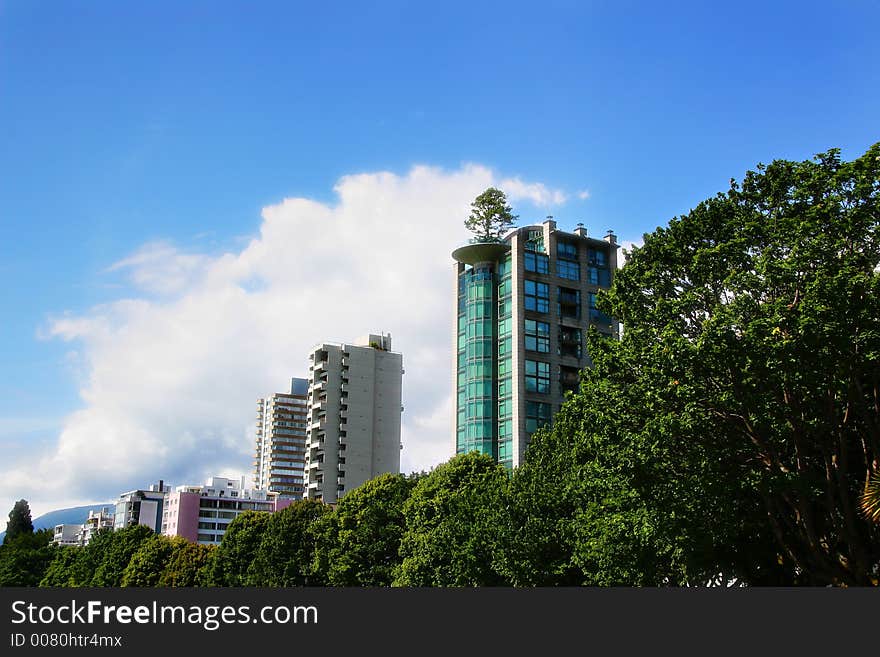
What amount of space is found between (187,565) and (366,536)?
103 feet

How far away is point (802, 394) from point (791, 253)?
4965 millimetres

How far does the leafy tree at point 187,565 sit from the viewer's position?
79.2 metres

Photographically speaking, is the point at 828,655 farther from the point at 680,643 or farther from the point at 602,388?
the point at 602,388

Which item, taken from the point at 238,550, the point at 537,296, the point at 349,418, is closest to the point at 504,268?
the point at 537,296

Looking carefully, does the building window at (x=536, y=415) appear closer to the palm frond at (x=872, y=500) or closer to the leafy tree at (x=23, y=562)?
the palm frond at (x=872, y=500)

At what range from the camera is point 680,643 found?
1975 centimetres

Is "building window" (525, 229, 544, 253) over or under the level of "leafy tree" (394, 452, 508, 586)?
over

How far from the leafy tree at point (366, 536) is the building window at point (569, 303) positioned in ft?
108

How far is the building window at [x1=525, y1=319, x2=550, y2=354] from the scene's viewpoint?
85.1 metres

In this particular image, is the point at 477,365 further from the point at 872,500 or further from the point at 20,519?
the point at 20,519

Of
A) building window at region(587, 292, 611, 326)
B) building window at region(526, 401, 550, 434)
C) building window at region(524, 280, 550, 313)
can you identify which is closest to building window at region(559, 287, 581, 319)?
building window at region(587, 292, 611, 326)

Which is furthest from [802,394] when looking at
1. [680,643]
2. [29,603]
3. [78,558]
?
[78,558]

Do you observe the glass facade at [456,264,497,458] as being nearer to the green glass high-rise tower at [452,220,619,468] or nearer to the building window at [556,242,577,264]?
the green glass high-rise tower at [452,220,619,468]

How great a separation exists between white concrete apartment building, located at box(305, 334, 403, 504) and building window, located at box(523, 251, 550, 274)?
47.2 metres
